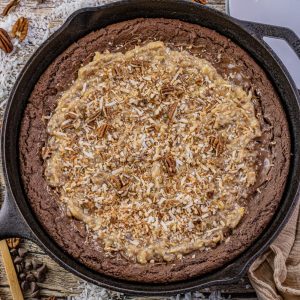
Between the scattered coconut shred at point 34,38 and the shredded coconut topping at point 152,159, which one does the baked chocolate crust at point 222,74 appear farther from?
the scattered coconut shred at point 34,38

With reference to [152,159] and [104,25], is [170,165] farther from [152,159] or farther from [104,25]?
[104,25]

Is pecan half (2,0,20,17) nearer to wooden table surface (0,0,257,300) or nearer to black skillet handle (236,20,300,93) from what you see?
wooden table surface (0,0,257,300)

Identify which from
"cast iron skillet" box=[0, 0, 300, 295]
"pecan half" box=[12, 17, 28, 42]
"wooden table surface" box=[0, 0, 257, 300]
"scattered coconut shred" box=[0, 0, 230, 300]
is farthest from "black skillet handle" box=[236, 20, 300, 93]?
"pecan half" box=[12, 17, 28, 42]

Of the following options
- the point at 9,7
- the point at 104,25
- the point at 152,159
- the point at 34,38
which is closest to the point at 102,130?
the point at 152,159

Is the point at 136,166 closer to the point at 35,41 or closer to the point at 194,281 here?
the point at 194,281

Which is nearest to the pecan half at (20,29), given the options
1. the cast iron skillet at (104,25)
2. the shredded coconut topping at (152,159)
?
the cast iron skillet at (104,25)
